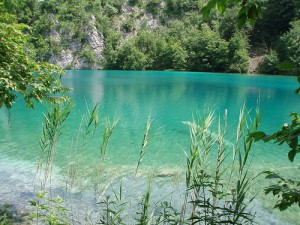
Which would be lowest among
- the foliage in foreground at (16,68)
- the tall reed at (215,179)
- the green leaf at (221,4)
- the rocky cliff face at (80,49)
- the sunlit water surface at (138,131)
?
the sunlit water surface at (138,131)

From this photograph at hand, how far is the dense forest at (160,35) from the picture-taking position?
56.4 meters

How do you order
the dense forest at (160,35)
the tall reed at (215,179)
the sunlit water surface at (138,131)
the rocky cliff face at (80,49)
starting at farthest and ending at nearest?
the rocky cliff face at (80,49)
the dense forest at (160,35)
the sunlit water surface at (138,131)
the tall reed at (215,179)

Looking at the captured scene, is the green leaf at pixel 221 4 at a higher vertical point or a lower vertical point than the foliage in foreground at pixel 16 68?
higher

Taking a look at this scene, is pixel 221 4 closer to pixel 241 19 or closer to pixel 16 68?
pixel 241 19

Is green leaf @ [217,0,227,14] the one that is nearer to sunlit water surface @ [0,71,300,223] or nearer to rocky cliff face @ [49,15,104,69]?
sunlit water surface @ [0,71,300,223]

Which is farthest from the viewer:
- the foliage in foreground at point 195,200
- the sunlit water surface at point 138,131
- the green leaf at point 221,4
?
the sunlit water surface at point 138,131

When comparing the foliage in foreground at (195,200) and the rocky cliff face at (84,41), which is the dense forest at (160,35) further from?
the foliage in foreground at (195,200)

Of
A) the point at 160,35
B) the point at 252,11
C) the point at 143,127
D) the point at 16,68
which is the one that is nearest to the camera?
the point at 252,11

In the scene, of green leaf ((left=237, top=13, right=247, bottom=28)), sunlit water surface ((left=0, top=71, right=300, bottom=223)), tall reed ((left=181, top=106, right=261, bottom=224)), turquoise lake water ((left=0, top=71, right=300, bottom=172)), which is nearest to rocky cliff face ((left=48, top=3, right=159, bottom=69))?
turquoise lake water ((left=0, top=71, right=300, bottom=172))

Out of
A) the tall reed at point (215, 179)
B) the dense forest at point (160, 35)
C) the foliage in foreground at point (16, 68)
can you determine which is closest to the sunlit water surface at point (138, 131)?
the tall reed at point (215, 179)

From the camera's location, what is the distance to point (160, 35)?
7575 centimetres

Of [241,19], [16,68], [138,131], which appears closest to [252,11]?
[241,19]

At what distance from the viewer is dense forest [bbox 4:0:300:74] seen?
2221 inches

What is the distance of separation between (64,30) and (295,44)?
60093 millimetres
